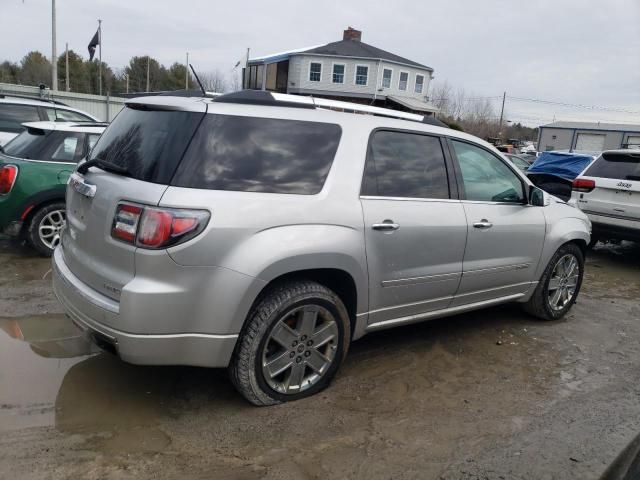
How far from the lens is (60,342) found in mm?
4109

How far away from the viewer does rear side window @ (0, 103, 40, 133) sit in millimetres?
8312

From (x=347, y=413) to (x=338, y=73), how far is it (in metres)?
40.7

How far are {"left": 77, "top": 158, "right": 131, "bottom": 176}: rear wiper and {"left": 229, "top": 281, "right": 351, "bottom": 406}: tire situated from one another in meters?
1.09

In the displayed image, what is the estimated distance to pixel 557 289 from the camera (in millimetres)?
5305

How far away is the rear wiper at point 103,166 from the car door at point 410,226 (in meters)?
1.47

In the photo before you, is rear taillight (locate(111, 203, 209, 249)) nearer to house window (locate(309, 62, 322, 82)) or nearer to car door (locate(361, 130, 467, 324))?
car door (locate(361, 130, 467, 324))

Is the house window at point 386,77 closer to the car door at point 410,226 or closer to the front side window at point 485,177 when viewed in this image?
the front side window at point 485,177

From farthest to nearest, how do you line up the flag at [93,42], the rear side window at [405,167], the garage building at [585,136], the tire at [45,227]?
1. the garage building at [585,136]
2. the flag at [93,42]
3. the tire at [45,227]
4. the rear side window at [405,167]

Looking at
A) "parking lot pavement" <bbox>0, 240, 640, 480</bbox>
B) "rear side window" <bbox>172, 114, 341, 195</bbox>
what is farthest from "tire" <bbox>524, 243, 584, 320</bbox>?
"rear side window" <bbox>172, 114, 341, 195</bbox>

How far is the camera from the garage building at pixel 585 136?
50.8m

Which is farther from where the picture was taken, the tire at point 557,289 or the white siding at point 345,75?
the white siding at point 345,75

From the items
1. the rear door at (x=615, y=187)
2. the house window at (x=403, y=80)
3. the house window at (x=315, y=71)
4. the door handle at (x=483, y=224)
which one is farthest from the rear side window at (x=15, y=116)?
the house window at (x=403, y=80)

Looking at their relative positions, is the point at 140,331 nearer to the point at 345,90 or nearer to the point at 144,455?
the point at 144,455

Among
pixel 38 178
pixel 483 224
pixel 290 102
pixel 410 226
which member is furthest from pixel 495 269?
pixel 38 178
